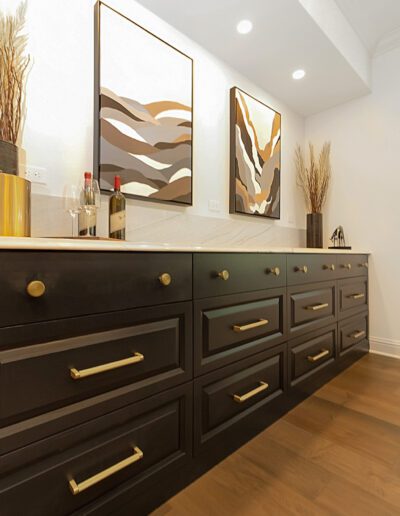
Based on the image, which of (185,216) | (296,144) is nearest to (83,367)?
(185,216)

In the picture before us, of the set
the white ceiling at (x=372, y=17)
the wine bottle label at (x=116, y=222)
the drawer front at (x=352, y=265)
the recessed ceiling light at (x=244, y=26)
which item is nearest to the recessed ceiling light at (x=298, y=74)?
the white ceiling at (x=372, y=17)

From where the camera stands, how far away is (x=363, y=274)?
8.06 ft

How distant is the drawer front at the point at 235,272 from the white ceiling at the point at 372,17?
6.93ft

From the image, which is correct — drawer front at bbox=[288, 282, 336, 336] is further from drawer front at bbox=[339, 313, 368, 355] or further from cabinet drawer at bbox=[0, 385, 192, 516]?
cabinet drawer at bbox=[0, 385, 192, 516]

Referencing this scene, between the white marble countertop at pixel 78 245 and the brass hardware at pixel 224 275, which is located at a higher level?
the white marble countertop at pixel 78 245

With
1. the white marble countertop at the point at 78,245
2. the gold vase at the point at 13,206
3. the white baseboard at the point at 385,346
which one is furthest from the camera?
the white baseboard at the point at 385,346

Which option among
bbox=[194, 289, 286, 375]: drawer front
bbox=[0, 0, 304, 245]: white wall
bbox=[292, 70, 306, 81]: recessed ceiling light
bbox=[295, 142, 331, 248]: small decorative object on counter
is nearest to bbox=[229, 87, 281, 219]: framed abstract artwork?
bbox=[292, 70, 306, 81]: recessed ceiling light

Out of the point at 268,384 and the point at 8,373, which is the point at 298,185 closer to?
the point at 268,384

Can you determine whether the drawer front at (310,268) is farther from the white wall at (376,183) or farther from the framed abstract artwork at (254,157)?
the white wall at (376,183)

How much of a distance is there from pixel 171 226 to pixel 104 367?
43.1 inches

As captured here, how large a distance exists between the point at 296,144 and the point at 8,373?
2971 millimetres

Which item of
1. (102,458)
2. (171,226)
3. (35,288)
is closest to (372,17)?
(171,226)

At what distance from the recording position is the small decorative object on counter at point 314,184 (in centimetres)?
262

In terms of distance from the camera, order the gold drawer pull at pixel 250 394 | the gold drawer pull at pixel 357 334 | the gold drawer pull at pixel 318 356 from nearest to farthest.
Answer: the gold drawer pull at pixel 250 394 < the gold drawer pull at pixel 318 356 < the gold drawer pull at pixel 357 334
